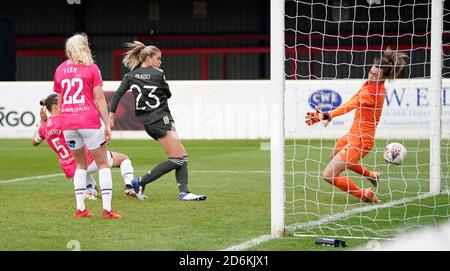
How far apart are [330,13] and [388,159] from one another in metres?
27.0

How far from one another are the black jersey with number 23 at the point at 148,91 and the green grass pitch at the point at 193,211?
3.66 feet

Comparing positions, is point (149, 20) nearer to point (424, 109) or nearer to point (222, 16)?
point (222, 16)

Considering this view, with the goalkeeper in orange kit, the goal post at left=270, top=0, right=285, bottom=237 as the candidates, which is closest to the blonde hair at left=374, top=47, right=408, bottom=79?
the goalkeeper in orange kit

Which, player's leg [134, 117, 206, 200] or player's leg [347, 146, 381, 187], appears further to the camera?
player's leg [134, 117, 206, 200]

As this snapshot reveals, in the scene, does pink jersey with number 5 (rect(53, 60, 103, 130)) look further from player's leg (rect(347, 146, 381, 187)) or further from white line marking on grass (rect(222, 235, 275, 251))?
player's leg (rect(347, 146, 381, 187))

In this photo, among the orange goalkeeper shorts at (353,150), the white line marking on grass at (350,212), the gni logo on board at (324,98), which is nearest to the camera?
the white line marking on grass at (350,212)

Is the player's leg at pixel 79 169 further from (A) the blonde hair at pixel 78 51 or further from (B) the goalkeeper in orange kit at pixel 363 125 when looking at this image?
(B) the goalkeeper in orange kit at pixel 363 125

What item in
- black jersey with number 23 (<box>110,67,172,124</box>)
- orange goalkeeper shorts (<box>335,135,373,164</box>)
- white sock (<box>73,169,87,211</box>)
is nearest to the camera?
white sock (<box>73,169,87,211</box>)

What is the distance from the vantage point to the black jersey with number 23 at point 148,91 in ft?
37.4

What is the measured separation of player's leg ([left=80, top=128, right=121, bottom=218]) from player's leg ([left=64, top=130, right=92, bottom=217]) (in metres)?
0.11

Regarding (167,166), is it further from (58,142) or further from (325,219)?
(325,219)

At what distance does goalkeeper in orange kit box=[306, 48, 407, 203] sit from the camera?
35.2ft

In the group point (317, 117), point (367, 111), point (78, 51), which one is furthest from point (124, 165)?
point (317, 117)

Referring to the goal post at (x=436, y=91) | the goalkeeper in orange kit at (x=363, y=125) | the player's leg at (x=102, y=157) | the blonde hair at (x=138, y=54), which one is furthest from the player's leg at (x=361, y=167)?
the player's leg at (x=102, y=157)
